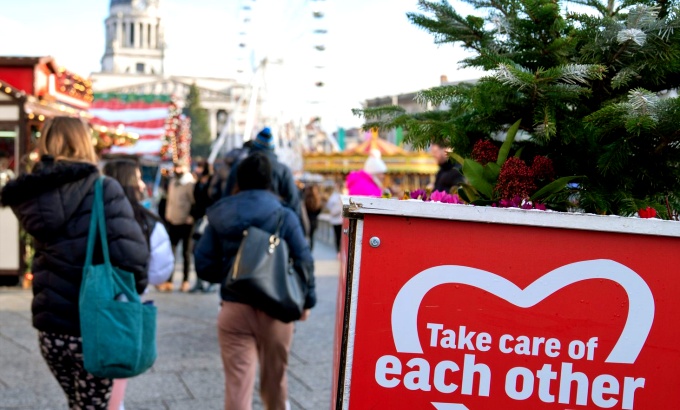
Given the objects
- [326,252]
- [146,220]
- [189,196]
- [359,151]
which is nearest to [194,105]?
[359,151]

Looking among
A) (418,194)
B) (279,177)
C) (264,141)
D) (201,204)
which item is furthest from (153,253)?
(201,204)

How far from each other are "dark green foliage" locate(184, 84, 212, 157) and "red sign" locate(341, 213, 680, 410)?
101393 millimetres

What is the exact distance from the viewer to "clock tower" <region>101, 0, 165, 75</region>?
Answer: 139m

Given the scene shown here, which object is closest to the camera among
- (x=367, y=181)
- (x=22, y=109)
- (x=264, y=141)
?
(x=264, y=141)

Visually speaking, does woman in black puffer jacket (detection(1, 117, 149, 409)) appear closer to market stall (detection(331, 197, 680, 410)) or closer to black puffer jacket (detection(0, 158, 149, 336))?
black puffer jacket (detection(0, 158, 149, 336))

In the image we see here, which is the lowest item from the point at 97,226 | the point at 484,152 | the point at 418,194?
the point at 97,226

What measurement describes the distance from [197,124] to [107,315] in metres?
101

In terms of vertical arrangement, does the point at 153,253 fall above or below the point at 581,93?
below

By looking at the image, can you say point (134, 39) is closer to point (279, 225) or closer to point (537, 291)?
point (279, 225)

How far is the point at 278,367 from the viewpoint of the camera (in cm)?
432

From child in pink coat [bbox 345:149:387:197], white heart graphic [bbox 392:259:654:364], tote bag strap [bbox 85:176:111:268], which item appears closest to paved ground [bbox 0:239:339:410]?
child in pink coat [bbox 345:149:387:197]

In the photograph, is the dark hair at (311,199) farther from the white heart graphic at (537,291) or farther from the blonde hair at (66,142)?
the white heart graphic at (537,291)

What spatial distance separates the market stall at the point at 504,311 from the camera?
6.20 ft

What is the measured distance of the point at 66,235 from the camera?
3516 millimetres
